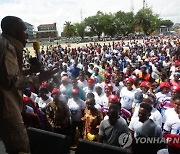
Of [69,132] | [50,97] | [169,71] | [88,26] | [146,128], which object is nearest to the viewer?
[146,128]

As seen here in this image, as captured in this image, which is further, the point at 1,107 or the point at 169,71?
the point at 169,71

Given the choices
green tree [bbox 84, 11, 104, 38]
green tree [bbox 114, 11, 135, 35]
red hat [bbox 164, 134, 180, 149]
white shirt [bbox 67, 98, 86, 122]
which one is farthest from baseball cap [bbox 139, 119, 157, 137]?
green tree [bbox 84, 11, 104, 38]

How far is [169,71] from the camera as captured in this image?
11.3 metres

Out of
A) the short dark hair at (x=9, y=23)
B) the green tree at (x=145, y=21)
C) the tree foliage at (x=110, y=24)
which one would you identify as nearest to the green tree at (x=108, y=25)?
the tree foliage at (x=110, y=24)

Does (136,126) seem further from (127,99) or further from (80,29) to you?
(80,29)

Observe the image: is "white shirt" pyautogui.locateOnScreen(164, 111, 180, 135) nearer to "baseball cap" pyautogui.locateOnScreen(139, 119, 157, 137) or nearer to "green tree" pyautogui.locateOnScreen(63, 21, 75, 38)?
"baseball cap" pyautogui.locateOnScreen(139, 119, 157, 137)

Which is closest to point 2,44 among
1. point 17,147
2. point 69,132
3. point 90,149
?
point 17,147

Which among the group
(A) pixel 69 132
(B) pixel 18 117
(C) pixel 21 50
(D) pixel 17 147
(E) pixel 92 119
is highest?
(C) pixel 21 50

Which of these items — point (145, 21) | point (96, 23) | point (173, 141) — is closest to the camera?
point (173, 141)

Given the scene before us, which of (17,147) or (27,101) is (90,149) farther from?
(27,101)

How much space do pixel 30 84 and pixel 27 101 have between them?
4.02 metres

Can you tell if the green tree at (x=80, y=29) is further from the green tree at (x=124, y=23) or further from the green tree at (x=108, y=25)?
the green tree at (x=124, y=23)
